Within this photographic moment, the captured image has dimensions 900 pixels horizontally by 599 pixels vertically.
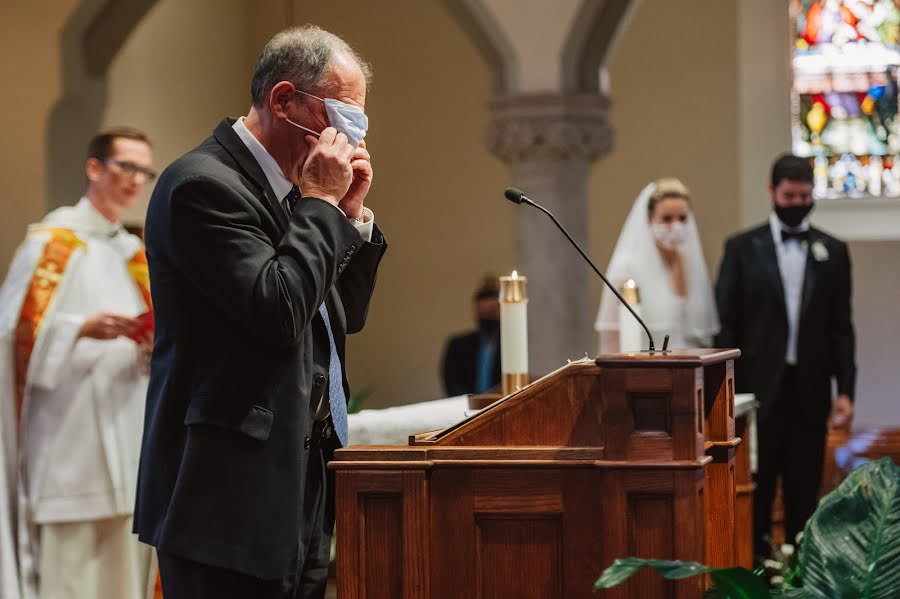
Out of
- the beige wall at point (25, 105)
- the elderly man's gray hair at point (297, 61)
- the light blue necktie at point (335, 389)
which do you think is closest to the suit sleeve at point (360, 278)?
the light blue necktie at point (335, 389)

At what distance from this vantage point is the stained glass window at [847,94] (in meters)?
10.9

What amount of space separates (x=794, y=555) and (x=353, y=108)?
2.04 meters

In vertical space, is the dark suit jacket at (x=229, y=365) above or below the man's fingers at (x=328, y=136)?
below

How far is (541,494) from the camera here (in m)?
2.56

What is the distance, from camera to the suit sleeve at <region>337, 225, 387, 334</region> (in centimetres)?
295

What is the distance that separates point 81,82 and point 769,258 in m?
4.53

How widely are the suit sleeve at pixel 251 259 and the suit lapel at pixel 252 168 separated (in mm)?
101

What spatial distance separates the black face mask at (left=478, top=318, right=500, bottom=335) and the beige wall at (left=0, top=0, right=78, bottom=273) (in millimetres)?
3022

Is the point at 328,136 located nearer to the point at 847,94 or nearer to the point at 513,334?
the point at 513,334

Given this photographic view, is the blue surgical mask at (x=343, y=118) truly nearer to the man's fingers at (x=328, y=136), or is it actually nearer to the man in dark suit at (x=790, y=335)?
the man's fingers at (x=328, y=136)

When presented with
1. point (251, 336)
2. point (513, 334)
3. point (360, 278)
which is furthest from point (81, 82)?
point (251, 336)

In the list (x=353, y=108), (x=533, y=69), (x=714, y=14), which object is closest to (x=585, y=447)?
(x=353, y=108)

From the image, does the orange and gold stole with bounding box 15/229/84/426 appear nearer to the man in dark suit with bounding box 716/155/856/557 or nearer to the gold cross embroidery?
the gold cross embroidery

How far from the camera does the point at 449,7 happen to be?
30.5ft
